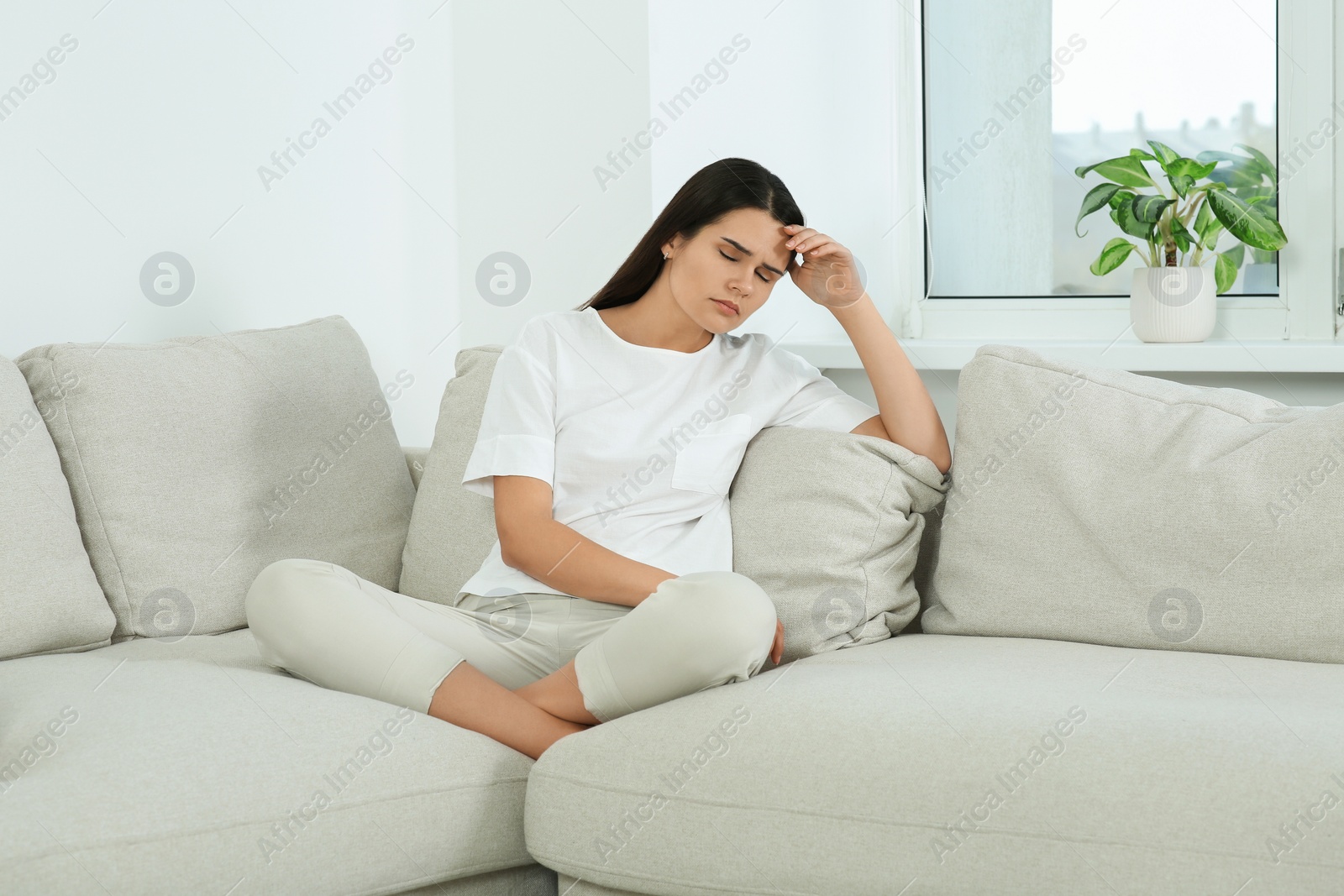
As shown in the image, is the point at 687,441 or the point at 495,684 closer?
the point at 495,684

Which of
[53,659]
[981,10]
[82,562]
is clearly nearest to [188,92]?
[82,562]

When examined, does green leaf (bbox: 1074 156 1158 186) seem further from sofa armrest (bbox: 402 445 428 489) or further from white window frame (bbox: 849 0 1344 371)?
sofa armrest (bbox: 402 445 428 489)

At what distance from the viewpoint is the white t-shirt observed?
5.35ft

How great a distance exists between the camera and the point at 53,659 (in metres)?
1.56

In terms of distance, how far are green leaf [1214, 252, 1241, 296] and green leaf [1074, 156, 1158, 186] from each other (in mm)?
186

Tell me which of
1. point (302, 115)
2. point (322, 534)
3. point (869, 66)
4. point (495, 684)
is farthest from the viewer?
point (869, 66)

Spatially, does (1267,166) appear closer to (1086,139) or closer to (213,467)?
(1086,139)

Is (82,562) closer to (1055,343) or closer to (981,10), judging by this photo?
(1055,343)

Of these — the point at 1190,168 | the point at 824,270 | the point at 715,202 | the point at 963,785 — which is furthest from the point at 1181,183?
the point at 963,785

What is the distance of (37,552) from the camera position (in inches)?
62.7

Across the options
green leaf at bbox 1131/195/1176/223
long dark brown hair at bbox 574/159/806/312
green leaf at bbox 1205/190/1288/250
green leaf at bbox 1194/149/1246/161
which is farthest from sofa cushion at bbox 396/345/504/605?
green leaf at bbox 1194/149/1246/161

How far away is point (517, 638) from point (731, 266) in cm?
62

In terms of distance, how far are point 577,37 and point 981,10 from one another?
88 centimetres

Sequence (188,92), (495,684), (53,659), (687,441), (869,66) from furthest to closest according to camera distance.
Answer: (869,66)
(188,92)
(687,441)
(53,659)
(495,684)
